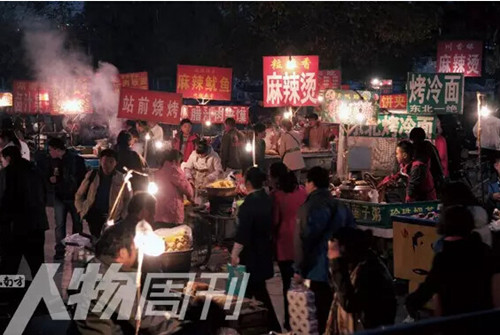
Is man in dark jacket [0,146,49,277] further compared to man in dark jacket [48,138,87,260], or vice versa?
man in dark jacket [48,138,87,260]

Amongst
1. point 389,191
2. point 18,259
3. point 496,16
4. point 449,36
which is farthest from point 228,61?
point 18,259

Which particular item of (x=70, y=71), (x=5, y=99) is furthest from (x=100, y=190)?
(x=70, y=71)

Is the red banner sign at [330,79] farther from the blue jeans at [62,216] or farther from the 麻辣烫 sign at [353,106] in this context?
the blue jeans at [62,216]

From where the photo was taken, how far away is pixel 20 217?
11.0m

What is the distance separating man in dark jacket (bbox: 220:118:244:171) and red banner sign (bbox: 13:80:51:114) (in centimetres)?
1429

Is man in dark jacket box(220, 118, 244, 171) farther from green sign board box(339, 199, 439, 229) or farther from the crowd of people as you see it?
green sign board box(339, 199, 439, 229)

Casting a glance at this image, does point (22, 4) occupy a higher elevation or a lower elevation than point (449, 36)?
higher

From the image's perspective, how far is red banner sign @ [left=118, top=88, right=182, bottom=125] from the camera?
63.2 feet

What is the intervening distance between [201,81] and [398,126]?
10.8m

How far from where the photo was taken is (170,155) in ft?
39.5

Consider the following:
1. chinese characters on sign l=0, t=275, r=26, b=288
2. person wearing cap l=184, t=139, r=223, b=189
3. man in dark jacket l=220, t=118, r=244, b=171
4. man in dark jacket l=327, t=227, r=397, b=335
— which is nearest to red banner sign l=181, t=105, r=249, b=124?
man in dark jacket l=220, t=118, r=244, b=171

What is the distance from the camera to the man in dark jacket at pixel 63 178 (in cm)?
1390

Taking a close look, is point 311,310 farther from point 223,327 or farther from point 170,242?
point 170,242

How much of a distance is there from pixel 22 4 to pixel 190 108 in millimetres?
29275
